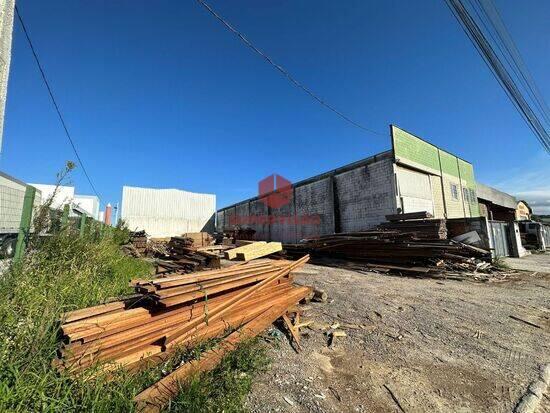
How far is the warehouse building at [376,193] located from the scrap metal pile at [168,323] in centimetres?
1185

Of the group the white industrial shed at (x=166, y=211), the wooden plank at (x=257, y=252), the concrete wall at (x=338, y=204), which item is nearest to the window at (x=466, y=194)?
the concrete wall at (x=338, y=204)

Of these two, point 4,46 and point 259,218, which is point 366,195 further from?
point 4,46

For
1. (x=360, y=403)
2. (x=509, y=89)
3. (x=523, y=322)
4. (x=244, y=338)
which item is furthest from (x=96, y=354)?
(x=509, y=89)

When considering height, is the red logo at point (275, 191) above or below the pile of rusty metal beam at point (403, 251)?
above

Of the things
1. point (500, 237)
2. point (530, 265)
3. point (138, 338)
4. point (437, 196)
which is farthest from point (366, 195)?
point (138, 338)

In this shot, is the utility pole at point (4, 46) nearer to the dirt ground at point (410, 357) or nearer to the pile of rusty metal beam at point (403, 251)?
the dirt ground at point (410, 357)

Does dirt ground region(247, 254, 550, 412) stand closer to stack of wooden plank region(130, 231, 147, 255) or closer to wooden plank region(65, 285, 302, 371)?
wooden plank region(65, 285, 302, 371)

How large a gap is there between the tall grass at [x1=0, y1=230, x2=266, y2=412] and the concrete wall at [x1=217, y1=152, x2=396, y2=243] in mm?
12964

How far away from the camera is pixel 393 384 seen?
2709mm

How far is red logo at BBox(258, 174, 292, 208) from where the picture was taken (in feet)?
70.3

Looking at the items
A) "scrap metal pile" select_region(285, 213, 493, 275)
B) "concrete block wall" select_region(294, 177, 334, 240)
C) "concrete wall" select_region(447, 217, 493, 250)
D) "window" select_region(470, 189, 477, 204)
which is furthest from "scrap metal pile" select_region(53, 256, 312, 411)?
"window" select_region(470, 189, 477, 204)

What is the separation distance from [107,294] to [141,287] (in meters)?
1.28

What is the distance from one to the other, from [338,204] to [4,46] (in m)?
15.5

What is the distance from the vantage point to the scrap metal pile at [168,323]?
239cm
